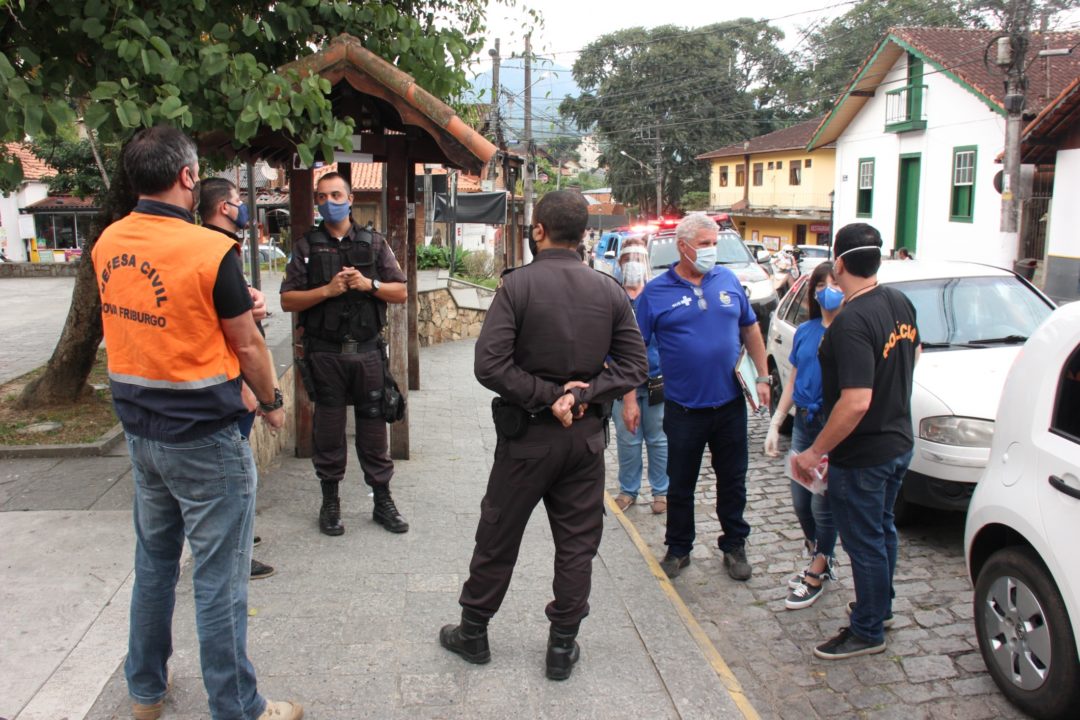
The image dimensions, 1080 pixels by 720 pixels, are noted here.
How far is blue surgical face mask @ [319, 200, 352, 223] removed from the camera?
485 cm

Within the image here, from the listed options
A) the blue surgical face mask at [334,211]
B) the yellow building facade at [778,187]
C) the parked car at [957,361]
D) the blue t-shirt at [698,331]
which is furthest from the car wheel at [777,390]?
the yellow building facade at [778,187]

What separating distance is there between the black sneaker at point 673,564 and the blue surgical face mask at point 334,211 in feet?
8.93

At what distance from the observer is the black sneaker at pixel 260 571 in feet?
14.4

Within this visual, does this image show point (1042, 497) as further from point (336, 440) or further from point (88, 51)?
point (88, 51)

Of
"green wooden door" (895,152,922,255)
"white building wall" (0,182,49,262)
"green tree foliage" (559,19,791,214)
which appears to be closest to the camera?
"green wooden door" (895,152,922,255)

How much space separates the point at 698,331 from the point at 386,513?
6.95 feet

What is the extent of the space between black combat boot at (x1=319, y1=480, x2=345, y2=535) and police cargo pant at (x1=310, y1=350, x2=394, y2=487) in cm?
5

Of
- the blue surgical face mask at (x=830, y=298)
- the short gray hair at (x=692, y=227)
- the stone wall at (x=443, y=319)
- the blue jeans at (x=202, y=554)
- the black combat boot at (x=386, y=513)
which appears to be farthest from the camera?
the stone wall at (x=443, y=319)

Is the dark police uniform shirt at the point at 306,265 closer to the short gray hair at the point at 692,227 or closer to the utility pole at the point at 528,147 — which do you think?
the short gray hair at the point at 692,227

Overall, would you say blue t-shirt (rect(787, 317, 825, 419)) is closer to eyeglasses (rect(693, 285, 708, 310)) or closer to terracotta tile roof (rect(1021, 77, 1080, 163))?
eyeglasses (rect(693, 285, 708, 310))

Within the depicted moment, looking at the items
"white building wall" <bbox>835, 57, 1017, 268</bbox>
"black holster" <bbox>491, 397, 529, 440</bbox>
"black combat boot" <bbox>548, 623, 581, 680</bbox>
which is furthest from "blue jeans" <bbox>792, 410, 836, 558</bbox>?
"white building wall" <bbox>835, 57, 1017, 268</bbox>

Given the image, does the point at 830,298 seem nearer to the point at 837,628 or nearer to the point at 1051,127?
the point at 837,628

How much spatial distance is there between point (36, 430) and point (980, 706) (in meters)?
6.40

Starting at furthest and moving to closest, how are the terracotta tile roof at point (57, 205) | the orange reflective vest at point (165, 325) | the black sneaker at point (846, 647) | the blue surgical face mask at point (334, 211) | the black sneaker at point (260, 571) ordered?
the terracotta tile roof at point (57, 205)
the blue surgical face mask at point (334, 211)
the black sneaker at point (260, 571)
the black sneaker at point (846, 647)
the orange reflective vest at point (165, 325)
